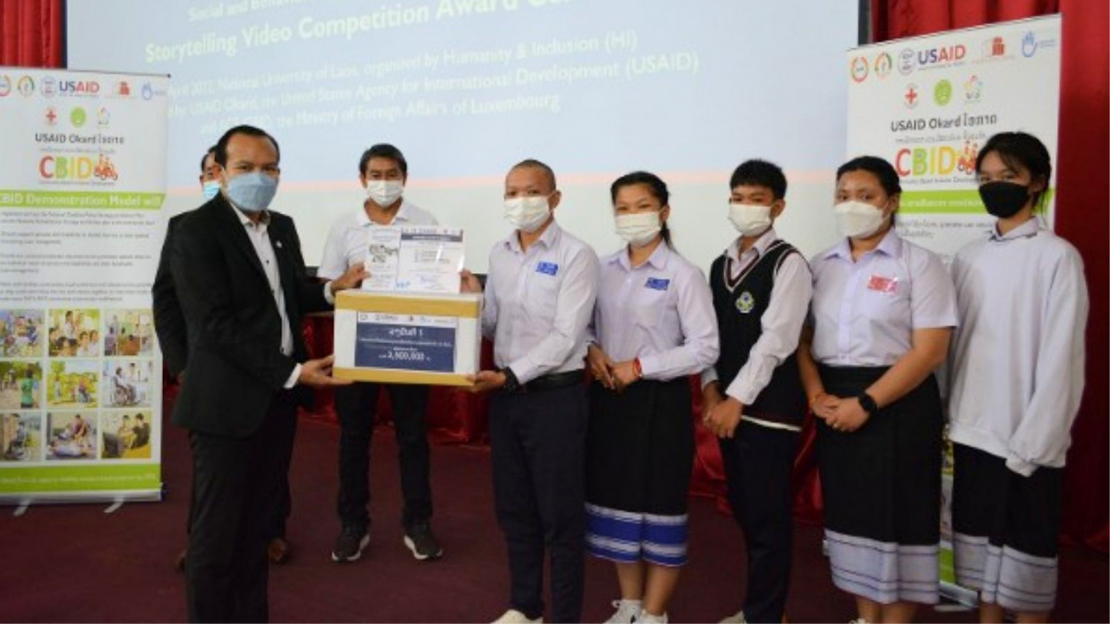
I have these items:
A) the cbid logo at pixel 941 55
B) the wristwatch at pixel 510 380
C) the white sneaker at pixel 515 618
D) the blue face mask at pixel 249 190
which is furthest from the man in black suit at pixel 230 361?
the cbid logo at pixel 941 55

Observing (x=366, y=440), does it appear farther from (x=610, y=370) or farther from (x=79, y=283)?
(x=79, y=283)

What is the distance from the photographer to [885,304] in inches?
93.3

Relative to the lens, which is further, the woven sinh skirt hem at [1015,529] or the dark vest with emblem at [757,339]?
the dark vest with emblem at [757,339]

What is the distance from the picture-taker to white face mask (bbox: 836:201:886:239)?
241 cm

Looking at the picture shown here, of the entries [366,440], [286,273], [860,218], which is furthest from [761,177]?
[366,440]

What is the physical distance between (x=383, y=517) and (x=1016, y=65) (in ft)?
9.67

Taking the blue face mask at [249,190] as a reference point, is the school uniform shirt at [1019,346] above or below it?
below

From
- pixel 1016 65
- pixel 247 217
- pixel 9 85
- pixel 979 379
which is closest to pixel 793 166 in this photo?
pixel 1016 65

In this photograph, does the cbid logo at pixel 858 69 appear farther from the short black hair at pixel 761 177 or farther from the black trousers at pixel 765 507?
the black trousers at pixel 765 507

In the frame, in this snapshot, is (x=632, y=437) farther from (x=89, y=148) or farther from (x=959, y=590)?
(x=89, y=148)

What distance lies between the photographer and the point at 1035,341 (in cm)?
234

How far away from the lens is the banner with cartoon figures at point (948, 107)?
2811mm

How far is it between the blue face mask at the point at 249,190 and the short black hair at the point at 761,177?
48.9 inches

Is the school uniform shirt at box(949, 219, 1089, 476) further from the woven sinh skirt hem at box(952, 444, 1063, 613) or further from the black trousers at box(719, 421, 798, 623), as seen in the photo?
the black trousers at box(719, 421, 798, 623)
